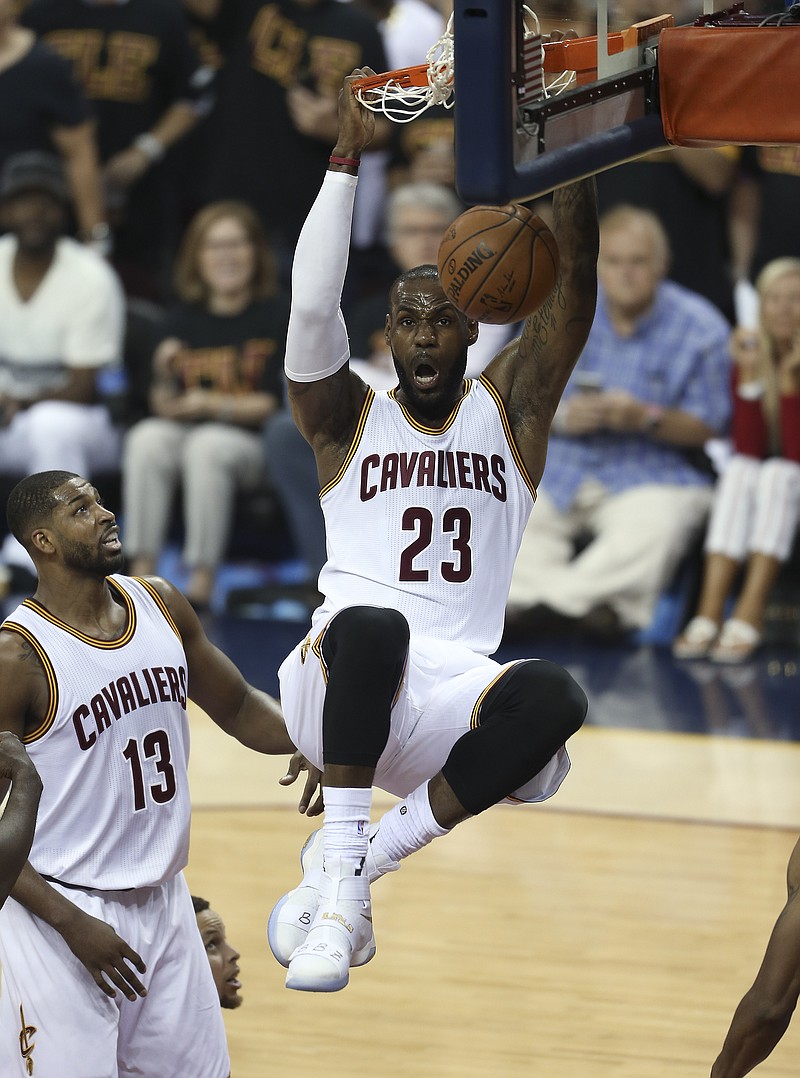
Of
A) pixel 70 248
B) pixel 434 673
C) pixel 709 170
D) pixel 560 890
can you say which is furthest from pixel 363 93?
pixel 70 248

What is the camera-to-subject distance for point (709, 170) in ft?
33.4

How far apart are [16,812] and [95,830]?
0.88 metres

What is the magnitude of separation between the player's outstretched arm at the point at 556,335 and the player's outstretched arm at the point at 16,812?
66.3 inches

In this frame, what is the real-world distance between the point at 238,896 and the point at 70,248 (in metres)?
5.01

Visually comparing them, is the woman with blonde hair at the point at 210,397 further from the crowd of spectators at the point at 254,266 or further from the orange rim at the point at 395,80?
the orange rim at the point at 395,80

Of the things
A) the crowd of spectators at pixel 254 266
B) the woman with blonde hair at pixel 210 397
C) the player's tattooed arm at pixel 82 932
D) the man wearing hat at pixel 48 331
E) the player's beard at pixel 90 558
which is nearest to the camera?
the player's tattooed arm at pixel 82 932

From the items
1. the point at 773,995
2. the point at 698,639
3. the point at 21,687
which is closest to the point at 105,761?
the point at 21,687

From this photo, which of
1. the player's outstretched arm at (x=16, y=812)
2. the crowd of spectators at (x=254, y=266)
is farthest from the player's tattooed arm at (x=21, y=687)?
the crowd of spectators at (x=254, y=266)

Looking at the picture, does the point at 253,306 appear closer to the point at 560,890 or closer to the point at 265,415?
the point at 265,415

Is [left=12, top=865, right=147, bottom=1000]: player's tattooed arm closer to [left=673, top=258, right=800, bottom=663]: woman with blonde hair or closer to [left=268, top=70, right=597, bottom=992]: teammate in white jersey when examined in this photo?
[left=268, top=70, right=597, bottom=992]: teammate in white jersey

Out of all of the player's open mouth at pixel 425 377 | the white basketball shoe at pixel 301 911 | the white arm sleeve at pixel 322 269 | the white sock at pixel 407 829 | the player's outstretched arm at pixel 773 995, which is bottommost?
the player's outstretched arm at pixel 773 995

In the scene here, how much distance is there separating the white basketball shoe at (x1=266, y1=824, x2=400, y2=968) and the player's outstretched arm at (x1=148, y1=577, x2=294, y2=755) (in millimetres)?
636

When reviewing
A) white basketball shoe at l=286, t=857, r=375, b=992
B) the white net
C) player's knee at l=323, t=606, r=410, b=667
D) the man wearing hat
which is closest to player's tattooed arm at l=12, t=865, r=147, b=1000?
white basketball shoe at l=286, t=857, r=375, b=992

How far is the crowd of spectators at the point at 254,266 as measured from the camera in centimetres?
1026
